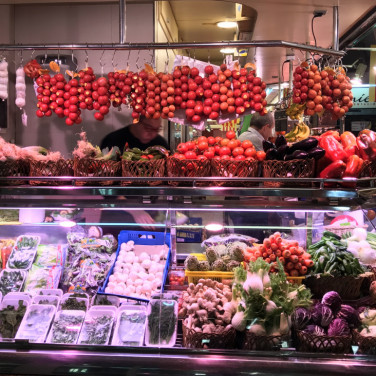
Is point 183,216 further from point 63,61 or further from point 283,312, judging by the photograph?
point 63,61

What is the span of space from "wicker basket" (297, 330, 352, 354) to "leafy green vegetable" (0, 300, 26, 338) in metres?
1.57

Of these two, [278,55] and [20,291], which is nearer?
[20,291]

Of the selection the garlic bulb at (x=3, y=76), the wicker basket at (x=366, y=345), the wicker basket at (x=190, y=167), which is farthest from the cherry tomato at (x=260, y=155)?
the garlic bulb at (x=3, y=76)

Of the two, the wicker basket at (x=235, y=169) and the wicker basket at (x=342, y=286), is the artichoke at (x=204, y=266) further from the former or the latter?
the wicker basket at (x=342, y=286)

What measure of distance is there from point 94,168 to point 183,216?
2.26 feet

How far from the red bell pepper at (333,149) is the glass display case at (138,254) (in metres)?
0.22

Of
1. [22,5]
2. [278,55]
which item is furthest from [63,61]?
[278,55]

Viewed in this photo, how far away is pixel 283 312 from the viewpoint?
2.58m

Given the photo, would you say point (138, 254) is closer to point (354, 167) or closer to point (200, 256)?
point (200, 256)

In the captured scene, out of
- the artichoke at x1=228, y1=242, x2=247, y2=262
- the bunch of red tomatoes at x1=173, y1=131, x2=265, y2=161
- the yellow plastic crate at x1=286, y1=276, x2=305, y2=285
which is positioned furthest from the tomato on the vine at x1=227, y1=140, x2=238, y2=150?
the yellow plastic crate at x1=286, y1=276, x2=305, y2=285

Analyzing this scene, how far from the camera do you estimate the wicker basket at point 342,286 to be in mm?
2975

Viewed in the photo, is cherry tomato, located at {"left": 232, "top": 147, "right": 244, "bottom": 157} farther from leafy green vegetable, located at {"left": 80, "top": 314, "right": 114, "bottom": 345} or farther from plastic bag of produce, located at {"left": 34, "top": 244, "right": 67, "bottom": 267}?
plastic bag of produce, located at {"left": 34, "top": 244, "right": 67, "bottom": 267}

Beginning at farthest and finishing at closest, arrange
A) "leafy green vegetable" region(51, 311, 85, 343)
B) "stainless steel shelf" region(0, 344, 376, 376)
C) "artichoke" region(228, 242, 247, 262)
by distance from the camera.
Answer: "artichoke" region(228, 242, 247, 262) → "leafy green vegetable" region(51, 311, 85, 343) → "stainless steel shelf" region(0, 344, 376, 376)

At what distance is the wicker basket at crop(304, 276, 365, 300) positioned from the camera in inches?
117
